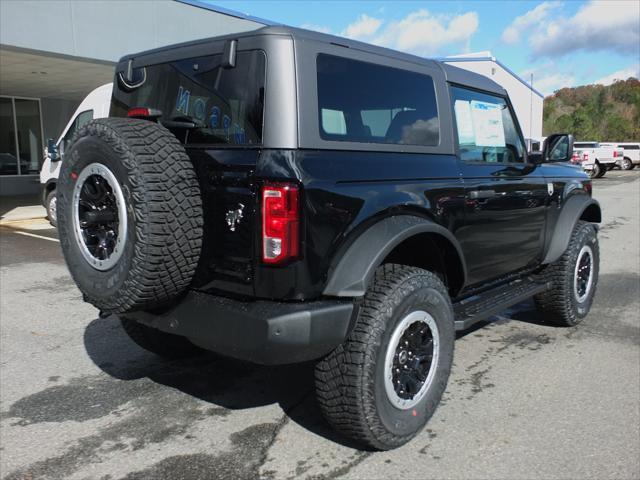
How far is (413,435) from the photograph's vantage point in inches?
120

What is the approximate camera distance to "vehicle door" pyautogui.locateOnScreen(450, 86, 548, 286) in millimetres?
3672

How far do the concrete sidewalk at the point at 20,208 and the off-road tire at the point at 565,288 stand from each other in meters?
11.1

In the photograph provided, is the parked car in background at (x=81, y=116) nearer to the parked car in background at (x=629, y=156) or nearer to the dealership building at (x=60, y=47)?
the dealership building at (x=60, y=47)

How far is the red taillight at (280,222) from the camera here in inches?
98.7

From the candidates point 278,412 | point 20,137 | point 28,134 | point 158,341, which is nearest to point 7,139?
point 20,137

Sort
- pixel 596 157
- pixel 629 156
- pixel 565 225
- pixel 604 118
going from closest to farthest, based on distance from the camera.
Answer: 1. pixel 565 225
2. pixel 596 157
3. pixel 629 156
4. pixel 604 118

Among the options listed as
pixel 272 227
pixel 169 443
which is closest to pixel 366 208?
pixel 272 227

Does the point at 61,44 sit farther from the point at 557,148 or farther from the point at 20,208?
the point at 557,148

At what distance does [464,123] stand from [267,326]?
2144 millimetres

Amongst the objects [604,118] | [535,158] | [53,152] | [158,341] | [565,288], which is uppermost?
[604,118]

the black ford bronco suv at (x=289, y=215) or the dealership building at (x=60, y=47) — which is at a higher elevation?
the dealership building at (x=60, y=47)

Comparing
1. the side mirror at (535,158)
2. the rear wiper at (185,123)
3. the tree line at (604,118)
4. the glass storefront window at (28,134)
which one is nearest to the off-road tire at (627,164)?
the tree line at (604,118)

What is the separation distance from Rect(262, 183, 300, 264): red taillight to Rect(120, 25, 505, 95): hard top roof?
30.4 inches

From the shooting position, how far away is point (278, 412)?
3.44m
